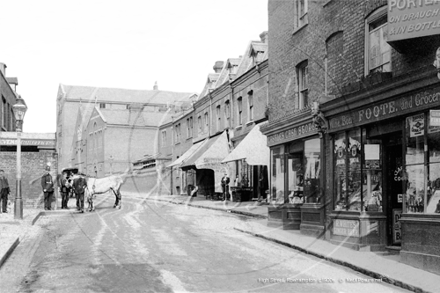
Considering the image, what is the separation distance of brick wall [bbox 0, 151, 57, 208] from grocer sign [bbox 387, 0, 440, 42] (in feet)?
68.7

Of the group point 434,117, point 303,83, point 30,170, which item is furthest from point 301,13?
point 30,170

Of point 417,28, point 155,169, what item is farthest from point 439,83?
point 155,169

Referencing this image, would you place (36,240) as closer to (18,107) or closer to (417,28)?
(18,107)

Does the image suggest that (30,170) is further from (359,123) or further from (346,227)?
(359,123)

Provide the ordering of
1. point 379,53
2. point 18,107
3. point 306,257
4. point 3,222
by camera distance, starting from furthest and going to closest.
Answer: point 18,107 → point 3,222 → point 379,53 → point 306,257

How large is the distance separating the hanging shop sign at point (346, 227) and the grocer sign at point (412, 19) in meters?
4.50

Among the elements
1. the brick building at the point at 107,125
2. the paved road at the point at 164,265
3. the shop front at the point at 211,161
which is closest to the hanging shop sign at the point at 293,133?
the paved road at the point at 164,265

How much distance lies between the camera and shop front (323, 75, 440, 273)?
416 inches

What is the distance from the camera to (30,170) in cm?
2858

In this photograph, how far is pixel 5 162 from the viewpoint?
92.6ft

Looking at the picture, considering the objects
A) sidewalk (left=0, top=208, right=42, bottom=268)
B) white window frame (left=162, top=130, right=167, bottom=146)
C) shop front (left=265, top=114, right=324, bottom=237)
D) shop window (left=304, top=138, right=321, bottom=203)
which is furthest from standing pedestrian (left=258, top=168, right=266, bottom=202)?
white window frame (left=162, top=130, right=167, bottom=146)

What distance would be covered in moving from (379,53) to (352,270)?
5.44 metres

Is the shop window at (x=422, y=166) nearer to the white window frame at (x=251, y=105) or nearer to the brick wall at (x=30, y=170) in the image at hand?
the white window frame at (x=251, y=105)

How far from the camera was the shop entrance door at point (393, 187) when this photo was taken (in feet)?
42.4
